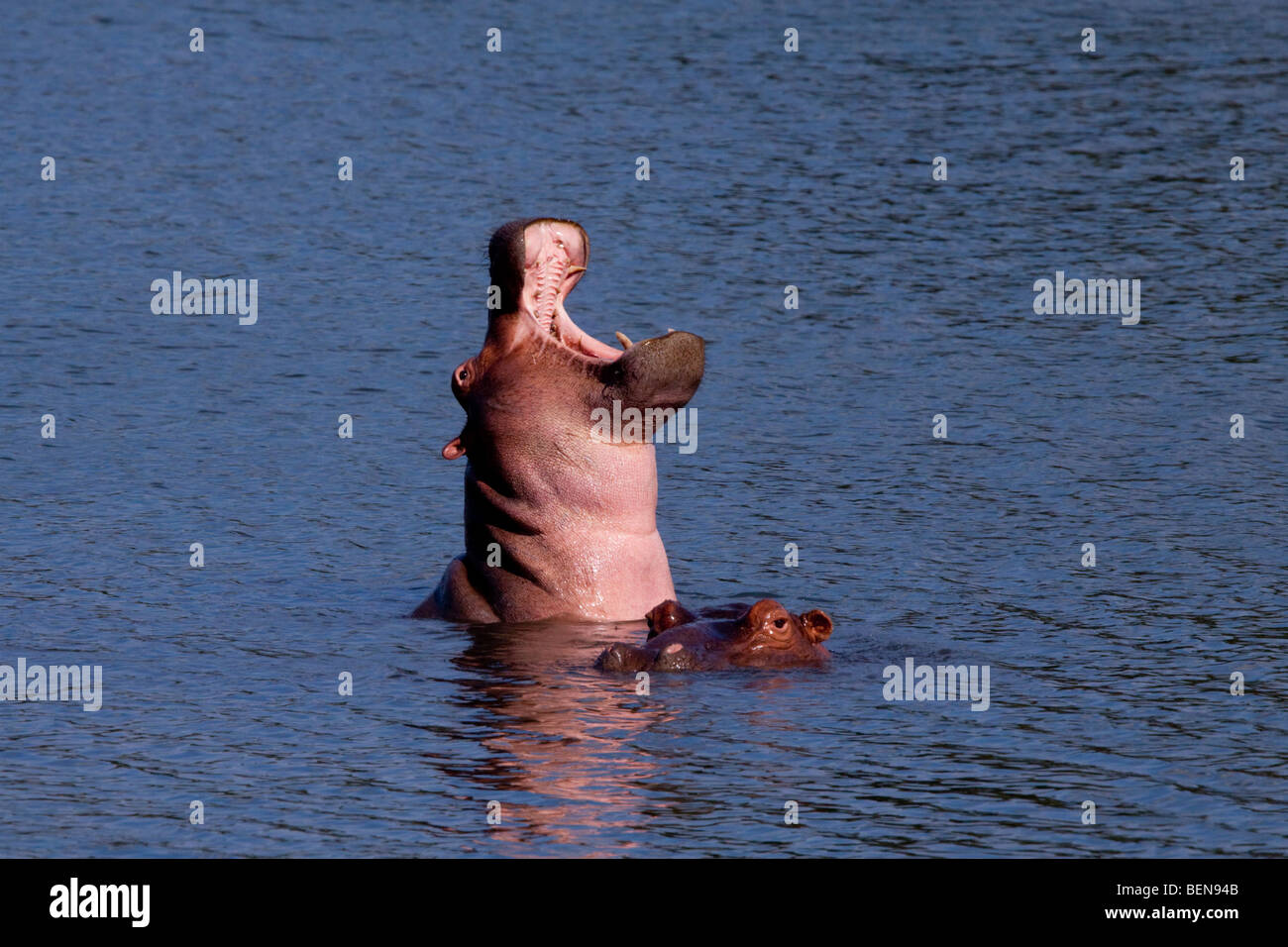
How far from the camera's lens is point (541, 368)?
13.8 meters

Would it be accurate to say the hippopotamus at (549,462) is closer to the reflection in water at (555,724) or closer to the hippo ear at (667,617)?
the reflection in water at (555,724)

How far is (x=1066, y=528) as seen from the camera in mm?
15883

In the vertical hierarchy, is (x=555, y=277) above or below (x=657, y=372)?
above

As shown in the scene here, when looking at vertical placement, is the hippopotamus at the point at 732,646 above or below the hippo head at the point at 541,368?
below

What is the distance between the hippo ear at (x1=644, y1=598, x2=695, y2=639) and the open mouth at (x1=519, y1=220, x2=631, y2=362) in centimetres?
152

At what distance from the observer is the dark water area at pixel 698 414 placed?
11016mm

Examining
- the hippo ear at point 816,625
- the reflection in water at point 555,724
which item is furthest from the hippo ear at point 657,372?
the hippo ear at point 816,625

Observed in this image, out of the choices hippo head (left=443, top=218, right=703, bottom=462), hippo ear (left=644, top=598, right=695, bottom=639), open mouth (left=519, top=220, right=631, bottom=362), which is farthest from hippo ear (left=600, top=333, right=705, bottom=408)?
hippo ear (left=644, top=598, right=695, bottom=639)

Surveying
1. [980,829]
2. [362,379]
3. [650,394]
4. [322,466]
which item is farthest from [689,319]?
[980,829]

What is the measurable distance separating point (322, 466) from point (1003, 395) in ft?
17.6

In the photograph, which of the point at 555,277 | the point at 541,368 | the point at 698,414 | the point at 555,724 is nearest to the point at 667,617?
the point at 555,724

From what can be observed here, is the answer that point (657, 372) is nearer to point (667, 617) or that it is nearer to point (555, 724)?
point (667, 617)

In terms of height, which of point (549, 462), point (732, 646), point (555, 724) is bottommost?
point (555, 724)

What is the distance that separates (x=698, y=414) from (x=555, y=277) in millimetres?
5295
